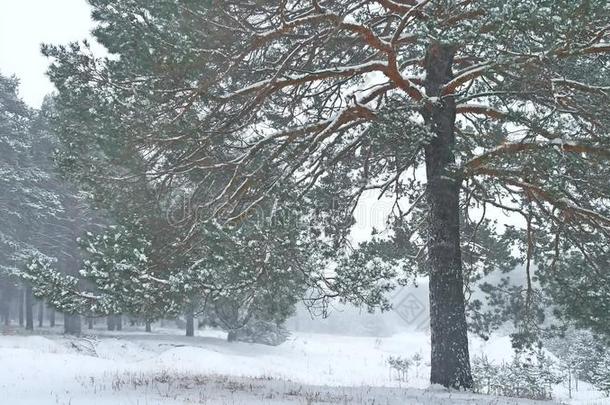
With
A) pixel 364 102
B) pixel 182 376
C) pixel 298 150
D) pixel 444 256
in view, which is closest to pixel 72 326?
pixel 182 376

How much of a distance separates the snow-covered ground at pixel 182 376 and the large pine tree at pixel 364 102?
2.18 metres

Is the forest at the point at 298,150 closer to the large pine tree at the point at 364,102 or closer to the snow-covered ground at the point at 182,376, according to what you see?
the large pine tree at the point at 364,102

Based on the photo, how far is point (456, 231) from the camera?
9.16 metres

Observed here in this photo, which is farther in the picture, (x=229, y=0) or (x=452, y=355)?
(x=452, y=355)

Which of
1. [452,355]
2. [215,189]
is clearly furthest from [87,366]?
[452,355]

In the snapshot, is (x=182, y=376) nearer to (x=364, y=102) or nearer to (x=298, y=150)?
(x=298, y=150)

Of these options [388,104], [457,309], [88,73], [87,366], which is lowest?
[87,366]

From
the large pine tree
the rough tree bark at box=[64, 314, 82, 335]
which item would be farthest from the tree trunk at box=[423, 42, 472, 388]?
the rough tree bark at box=[64, 314, 82, 335]

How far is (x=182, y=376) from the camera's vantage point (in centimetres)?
1123

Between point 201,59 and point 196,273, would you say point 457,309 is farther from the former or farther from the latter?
point 201,59

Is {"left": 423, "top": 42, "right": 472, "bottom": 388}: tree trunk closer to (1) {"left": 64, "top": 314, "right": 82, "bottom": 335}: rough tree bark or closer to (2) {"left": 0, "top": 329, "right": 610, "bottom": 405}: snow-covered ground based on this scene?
(2) {"left": 0, "top": 329, "right": 610, "bottom": 405}: snow-covered ground

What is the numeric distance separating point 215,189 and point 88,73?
2880 mm

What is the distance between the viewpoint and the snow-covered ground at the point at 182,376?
717cm

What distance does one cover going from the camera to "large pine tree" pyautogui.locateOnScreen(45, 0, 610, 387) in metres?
7.39
